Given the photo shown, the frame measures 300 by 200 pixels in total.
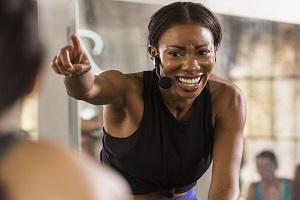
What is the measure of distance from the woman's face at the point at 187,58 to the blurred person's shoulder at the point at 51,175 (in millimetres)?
983

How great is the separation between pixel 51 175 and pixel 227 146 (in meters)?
1.11

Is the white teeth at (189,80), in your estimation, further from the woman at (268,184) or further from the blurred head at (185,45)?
the woman at (268,184)

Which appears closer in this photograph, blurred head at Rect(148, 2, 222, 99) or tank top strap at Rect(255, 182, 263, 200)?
blurred head at Rect(148, 2, 222, 99)

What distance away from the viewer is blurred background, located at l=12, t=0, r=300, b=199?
2.16 meters

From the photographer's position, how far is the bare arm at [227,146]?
147cm

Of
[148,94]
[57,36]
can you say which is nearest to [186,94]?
[148,94]

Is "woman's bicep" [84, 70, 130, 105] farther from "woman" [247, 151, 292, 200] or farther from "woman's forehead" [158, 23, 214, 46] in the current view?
"woman" [247, 151, 292, 200]

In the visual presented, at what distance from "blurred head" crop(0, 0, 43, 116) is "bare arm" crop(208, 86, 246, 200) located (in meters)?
1.09

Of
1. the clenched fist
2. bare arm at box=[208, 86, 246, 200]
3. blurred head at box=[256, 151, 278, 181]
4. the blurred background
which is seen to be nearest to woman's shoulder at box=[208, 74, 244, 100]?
bare arm at box=[208, 86, 246, 200]

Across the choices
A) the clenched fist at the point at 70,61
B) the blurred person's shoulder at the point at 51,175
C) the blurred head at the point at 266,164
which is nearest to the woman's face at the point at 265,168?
the blurred head at the point at 266,164

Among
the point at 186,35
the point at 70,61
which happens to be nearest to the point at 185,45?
the point at 186,35

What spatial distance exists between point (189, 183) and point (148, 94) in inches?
10.5

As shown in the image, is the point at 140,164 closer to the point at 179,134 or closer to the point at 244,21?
the point at 179,134

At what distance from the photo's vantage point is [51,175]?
400mm
